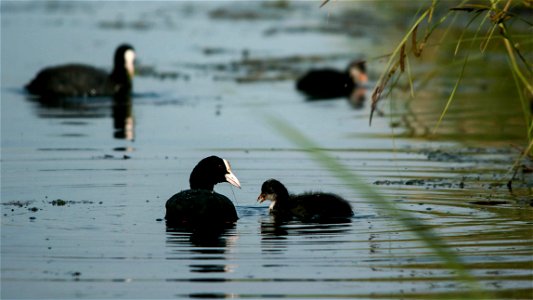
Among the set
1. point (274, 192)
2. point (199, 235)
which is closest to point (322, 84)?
point (274, 192)

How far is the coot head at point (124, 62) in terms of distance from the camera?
21.6 meters

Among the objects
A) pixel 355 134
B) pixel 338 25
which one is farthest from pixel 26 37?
pixel 355 134

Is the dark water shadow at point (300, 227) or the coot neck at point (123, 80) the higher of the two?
the coot neck at point (123, 80)

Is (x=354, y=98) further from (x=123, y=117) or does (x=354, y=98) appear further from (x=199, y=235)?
(x=199, y=235)

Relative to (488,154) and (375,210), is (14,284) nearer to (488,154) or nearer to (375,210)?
(375,210)

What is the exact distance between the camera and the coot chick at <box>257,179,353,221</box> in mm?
10570

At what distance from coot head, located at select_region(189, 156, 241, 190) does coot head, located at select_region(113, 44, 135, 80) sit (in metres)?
10.5

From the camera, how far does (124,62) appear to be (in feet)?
72.2

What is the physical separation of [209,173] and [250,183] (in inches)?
45.7

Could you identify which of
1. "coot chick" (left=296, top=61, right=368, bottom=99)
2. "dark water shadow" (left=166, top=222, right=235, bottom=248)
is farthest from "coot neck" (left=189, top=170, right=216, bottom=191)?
"coot chick" (left=296, top=61, right=368, bottom=99)

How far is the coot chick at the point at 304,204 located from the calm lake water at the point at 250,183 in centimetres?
21

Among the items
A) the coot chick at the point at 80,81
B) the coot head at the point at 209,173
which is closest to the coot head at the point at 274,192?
the coot head at the point at 209,173

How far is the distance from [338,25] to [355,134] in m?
21.3

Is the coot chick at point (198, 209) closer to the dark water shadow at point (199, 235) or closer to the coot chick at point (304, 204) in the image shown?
the dark water shadow at point (199, 235)
